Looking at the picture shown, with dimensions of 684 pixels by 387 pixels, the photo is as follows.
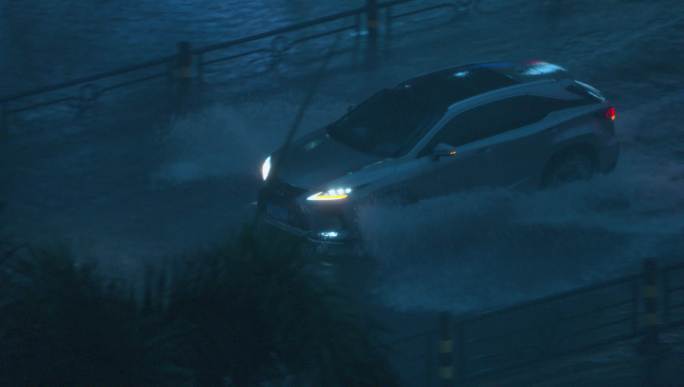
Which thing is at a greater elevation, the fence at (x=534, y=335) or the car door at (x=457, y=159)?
the car door at (x=457, y=159)

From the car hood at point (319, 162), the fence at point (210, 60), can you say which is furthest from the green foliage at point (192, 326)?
the fence at point (210, 60)

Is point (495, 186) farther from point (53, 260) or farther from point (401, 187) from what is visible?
point (53, 260)

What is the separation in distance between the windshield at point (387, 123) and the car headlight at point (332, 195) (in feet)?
2.35

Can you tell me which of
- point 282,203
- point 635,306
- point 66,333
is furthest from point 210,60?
point 66,333

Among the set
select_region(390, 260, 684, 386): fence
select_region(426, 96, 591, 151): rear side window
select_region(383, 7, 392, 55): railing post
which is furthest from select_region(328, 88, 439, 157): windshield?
select_region(383, 7, 392, 55): railing post

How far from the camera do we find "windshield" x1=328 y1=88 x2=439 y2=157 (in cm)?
988

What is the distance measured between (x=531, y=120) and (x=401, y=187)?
1868 mm

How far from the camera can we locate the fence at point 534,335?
7.12m

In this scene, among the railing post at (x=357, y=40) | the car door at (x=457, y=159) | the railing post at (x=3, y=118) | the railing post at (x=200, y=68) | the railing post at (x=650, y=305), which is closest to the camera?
the railing post at (x=650, y=305)

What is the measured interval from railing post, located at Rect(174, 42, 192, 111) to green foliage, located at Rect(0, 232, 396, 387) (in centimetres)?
1004

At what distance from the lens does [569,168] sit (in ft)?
35.1

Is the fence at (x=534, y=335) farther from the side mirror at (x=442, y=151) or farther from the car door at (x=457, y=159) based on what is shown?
the side mirror at (x=442, y=151)

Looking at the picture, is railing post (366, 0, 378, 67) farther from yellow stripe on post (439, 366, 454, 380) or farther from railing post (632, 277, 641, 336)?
yellow stripe on post (439, 366, 454, 380)

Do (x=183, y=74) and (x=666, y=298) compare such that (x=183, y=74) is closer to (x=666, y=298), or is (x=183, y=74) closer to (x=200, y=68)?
(x=200, y=68)
